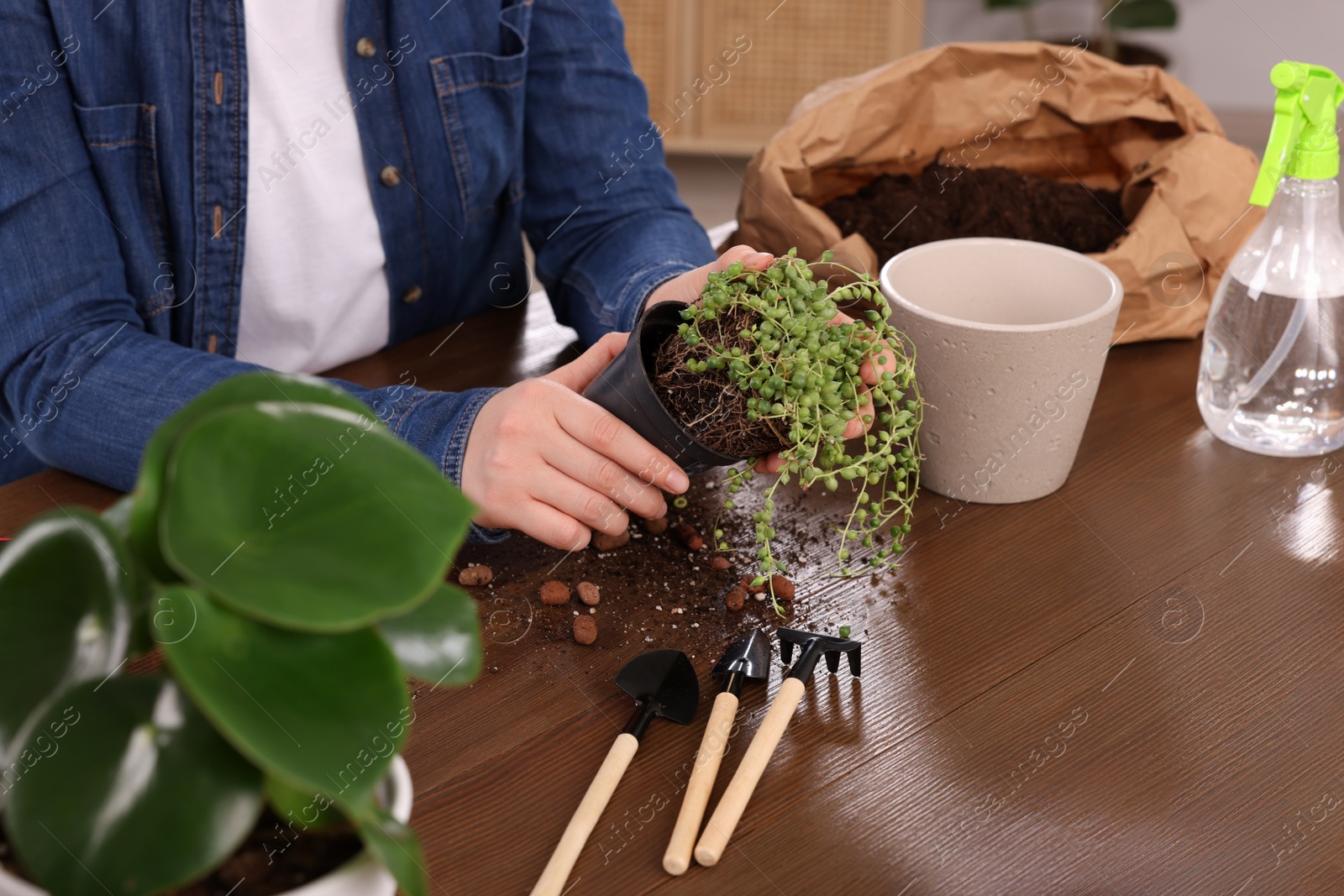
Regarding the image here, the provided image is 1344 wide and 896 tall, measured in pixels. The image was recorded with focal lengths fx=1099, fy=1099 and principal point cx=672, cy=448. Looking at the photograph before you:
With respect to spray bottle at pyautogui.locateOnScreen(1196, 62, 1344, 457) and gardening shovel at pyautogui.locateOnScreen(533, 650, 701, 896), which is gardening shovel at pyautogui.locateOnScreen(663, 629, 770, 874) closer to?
gardening shovel at pyautogui.locateOnScreen(533, 650, 701, 896)

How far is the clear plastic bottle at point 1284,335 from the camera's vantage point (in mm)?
953

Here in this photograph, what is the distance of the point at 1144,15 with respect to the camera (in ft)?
12.4

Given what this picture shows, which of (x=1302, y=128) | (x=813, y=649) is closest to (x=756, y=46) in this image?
(x=1302, y=128)

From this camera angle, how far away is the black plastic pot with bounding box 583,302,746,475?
0.77 metres

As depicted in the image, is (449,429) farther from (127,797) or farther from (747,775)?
(127,797)

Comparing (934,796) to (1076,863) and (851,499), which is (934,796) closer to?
(1076,863)

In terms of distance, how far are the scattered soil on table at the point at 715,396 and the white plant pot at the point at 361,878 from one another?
1.19 feet

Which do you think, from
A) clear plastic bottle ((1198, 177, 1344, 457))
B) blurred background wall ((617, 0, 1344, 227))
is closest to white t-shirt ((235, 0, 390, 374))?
clear plastic bottle ((1198, 177, 1344, 457))

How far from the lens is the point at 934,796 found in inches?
25.9

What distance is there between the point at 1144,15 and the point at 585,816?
395 cm

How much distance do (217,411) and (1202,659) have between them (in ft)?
2.19

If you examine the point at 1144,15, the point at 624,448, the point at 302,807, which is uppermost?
the point at 302,807

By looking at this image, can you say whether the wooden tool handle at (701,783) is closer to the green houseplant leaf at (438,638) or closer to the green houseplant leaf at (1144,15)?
the green houseplant leaf at (438,638)

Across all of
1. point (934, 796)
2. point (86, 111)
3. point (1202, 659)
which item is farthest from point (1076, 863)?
point (86, 111)
